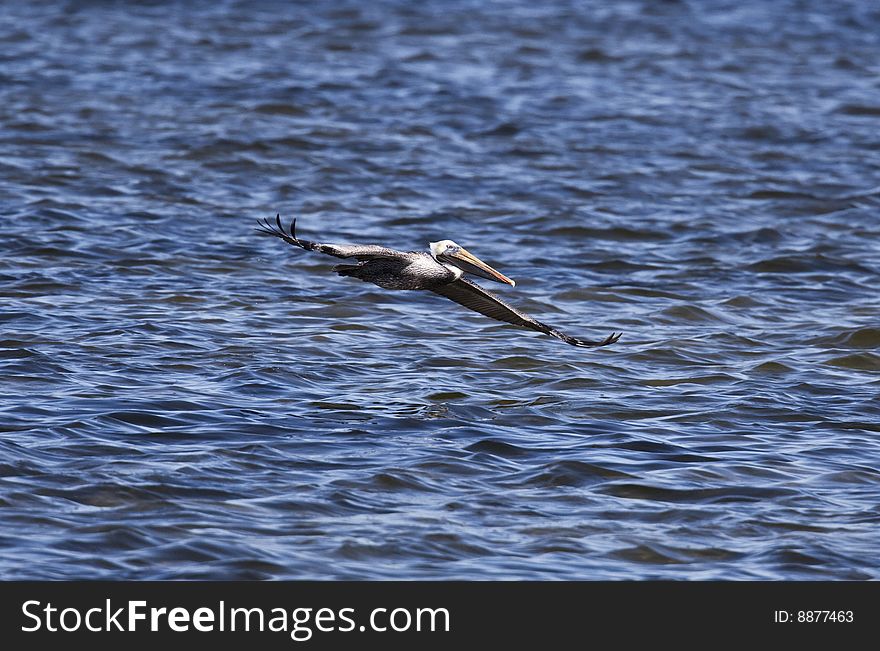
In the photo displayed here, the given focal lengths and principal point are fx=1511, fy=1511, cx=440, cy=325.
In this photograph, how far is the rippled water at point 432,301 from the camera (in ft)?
23.8

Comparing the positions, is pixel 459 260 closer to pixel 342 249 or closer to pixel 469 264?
pixel 469 264

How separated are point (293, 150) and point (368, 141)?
86cm

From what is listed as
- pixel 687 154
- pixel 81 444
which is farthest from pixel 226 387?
pixel 687 154

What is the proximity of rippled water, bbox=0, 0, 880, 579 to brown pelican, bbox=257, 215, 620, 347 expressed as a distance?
0.54m

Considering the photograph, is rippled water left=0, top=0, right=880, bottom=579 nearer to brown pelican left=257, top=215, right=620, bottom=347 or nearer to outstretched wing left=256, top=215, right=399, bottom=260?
brown pelican left=257, top=215, right=620, bottom=347

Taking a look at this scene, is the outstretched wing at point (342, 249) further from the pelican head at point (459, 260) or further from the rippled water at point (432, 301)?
the rippled water at point (432, 301)

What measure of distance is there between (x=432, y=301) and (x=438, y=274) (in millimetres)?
2925

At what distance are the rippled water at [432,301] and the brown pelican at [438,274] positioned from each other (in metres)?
0.54

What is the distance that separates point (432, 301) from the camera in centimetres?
1214

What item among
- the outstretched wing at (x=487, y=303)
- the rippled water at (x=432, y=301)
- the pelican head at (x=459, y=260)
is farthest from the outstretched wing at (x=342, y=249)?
the rippled water at (x=432, y=301)

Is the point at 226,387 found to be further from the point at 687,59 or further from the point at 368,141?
the point at 687,59

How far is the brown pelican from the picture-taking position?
8875 mm

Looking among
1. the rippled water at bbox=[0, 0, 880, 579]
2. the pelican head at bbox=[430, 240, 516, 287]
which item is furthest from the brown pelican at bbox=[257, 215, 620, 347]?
the rippled water at bbox=[0, 0, 880, 579]

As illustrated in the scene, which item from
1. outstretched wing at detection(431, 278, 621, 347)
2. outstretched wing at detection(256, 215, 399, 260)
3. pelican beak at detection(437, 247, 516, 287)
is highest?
outstretched wing at detection(256, 215, 399, 260)
